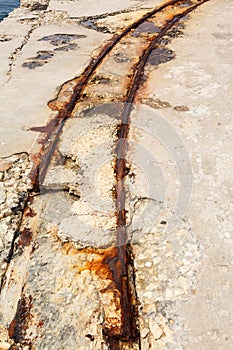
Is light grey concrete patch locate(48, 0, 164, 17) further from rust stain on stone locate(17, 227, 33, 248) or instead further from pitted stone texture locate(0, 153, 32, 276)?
rust stain on stone locate(17, 227, 33, 248)

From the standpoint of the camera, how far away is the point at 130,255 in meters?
2.35

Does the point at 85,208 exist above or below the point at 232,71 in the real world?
below

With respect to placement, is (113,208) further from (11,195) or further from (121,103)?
(121,103)

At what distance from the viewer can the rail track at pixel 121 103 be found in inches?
82.3

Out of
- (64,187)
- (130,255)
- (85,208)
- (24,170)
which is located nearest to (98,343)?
(130,255)

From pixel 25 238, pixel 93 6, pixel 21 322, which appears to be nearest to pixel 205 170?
pixel 25 238

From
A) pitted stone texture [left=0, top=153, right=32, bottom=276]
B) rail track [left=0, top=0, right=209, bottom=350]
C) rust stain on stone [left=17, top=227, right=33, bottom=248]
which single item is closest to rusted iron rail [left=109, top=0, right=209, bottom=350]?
rail track [left=0, top=0, right=209, bottom=350]

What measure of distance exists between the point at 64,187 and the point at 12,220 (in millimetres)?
523

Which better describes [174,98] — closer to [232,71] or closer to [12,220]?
[232,71]

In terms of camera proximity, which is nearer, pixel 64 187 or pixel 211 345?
pixel 211 345

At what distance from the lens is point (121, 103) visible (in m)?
4.00

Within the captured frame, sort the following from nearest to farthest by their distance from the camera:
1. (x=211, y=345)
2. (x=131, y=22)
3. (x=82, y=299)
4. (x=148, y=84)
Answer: (x=211, y=345) → (x=82, y=299) → (x=148, y=84) → (x=131, y=22)

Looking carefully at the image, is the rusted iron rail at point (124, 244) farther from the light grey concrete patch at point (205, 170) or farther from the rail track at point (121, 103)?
the light grey concrete patch at point (205, 170)

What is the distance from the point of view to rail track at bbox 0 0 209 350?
209 cm
